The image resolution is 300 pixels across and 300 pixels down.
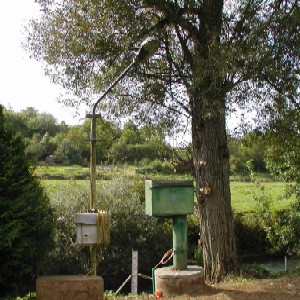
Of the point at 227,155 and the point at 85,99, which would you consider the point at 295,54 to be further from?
the point at 85,99

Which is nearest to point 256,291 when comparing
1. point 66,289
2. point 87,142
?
point 66,289

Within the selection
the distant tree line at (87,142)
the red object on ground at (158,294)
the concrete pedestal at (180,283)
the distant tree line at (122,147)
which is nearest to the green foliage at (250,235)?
the distant tree line at (122,147)

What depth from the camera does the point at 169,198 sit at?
6.20 metres

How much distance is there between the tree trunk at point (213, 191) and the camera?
8453 mm

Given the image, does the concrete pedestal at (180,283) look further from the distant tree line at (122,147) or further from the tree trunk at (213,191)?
the tree trunk at (213,191)

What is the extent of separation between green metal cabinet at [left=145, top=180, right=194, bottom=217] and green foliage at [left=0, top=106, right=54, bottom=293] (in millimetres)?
1407

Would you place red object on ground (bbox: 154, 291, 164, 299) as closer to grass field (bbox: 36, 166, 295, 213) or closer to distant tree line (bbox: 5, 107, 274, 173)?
distant tree line (bbox: 5, 107, 274, 173)

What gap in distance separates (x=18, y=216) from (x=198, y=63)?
402 centimetres

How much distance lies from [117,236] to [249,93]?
8.95 meters

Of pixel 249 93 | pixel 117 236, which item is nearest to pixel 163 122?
pixel 249 93

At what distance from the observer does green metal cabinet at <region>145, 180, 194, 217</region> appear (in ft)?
20.3

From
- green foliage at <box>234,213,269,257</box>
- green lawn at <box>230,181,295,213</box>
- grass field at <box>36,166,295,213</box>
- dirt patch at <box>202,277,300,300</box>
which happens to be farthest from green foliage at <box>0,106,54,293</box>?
green foliage at <box>234,213,269,257</box>

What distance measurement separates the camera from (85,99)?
944cm

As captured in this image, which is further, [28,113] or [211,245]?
[28,113]
